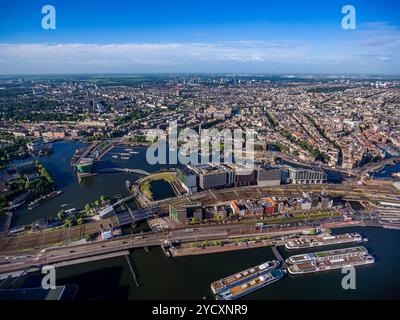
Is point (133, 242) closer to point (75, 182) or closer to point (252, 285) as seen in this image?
point (252, 285)

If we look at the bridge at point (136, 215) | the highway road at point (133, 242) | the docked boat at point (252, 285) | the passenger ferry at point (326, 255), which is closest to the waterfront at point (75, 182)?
the bridge at point (136, 215)

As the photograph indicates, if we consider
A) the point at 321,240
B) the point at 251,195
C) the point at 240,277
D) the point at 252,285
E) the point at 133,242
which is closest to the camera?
the point at 252,285

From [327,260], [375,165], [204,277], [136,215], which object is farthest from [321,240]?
[375,165]

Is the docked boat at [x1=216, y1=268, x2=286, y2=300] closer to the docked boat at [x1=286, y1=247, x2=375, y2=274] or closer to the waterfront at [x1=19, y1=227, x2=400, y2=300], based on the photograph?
the waterfront at [x1=19, y1=227, x2=400, y2=300]

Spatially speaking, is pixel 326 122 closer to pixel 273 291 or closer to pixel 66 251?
pixel 273 291

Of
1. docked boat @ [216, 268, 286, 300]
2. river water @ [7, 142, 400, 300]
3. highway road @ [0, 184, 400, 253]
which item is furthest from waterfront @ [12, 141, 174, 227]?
docked boat @ [216, 268, 286, 300]

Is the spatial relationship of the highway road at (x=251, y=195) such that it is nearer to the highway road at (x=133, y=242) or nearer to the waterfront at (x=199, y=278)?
the highway road at (x=133, y=242)
